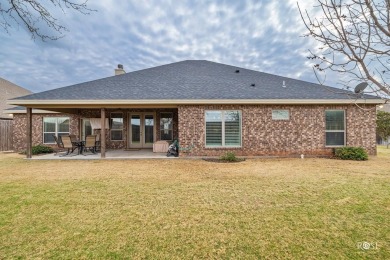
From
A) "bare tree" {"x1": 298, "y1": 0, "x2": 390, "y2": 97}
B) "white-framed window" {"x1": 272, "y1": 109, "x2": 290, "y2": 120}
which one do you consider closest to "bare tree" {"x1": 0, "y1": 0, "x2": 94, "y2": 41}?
"bare tree" {"x1": 298, "y1": 0, "x2": 390, "y2": 97}

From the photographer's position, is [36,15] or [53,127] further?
[53,127]

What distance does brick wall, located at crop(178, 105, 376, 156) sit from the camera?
1059 centimetres

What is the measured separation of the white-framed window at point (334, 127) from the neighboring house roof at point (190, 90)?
0.87 m

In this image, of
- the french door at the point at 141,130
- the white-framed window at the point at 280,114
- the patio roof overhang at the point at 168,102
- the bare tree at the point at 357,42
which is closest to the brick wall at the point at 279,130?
the white-framed window at the point at 280,114

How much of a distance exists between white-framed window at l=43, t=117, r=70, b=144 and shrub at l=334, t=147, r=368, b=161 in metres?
17.3

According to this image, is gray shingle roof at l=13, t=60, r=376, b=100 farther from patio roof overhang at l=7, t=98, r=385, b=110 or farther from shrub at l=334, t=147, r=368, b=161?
shrub at l=334, t=147, r=368, b=161

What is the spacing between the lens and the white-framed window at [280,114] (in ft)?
35.0

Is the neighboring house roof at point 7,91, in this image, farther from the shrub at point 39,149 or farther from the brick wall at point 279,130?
the brick wall at point 279,130

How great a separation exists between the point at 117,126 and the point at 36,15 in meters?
10.7

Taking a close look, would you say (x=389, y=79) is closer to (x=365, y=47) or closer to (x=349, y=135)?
(x=365, y=47)

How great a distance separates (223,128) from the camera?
35.0 feet

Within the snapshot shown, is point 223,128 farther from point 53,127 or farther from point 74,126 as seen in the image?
point 53,127

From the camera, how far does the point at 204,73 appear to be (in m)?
14.4

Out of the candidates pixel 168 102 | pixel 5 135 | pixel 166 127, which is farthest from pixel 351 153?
pixel 5 135
